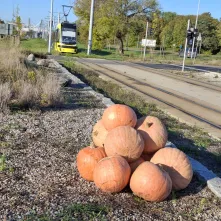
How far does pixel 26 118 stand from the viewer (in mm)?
7660

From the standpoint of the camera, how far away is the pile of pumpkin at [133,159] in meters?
4.32

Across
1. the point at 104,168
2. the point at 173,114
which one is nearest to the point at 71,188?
the point at 104,168

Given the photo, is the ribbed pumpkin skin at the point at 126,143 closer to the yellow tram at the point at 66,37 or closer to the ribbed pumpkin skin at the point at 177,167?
the ribbed pumpkin skin at the point at 177,167

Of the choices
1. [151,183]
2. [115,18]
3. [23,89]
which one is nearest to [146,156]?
[151,183]

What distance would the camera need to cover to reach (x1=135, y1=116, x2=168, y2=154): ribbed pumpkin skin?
191 inches

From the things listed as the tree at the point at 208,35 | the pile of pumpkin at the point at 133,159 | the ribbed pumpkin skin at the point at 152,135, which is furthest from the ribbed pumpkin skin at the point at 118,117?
the tree at the point at 208,35

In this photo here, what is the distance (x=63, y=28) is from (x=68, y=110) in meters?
37.4

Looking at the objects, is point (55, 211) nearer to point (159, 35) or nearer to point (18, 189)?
point (18, 189)

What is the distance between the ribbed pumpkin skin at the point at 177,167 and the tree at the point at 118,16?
5235cm

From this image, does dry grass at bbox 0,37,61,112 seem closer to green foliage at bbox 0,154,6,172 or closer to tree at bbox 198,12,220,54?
green foliage at bbox 0,154,6,172

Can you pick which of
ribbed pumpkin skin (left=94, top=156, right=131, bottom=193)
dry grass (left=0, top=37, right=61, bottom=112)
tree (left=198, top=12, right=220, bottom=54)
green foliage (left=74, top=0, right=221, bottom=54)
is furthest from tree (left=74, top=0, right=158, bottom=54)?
ribbed pumpkin skin (left=94, top=156, right=131, bottom=193)

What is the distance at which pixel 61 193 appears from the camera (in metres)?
4.30

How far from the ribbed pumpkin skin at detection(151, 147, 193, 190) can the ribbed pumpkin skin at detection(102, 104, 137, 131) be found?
0.61 m

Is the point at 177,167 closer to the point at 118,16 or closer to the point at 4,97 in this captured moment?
the point at 4,97
